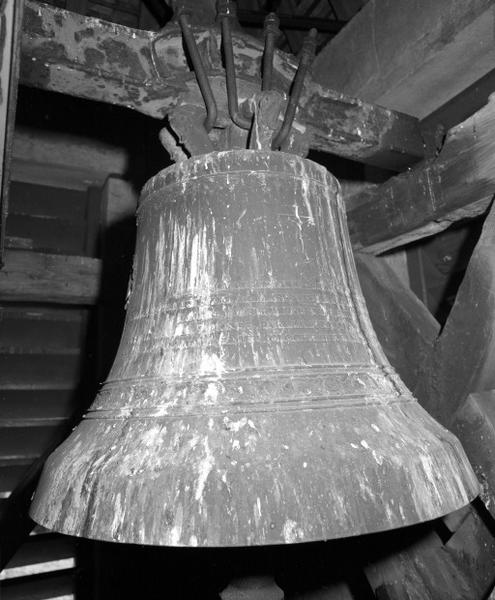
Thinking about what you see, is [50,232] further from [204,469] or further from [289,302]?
[204,469]

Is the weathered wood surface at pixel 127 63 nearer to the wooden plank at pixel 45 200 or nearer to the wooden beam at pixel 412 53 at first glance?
the wooden beam at pixel 412 53

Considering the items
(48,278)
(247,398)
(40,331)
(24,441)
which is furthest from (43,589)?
(247,398)

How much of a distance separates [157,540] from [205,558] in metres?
1.62

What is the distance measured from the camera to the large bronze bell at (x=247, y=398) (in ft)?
1.92

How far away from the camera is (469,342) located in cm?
119

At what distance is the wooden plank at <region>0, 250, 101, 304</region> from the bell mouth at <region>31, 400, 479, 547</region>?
1.33 meters

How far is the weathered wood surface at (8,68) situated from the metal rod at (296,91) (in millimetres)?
439

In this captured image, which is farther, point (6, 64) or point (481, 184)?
point (481, 184)

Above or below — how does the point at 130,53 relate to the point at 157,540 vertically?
above

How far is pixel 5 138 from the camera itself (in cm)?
96

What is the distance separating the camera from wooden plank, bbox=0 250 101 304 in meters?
1.90

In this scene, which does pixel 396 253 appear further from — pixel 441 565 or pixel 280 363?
pixel 280 363

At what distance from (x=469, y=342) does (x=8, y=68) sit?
3.40 ft

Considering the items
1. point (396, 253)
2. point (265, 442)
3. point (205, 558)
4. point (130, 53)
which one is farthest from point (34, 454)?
point (265, 442)
